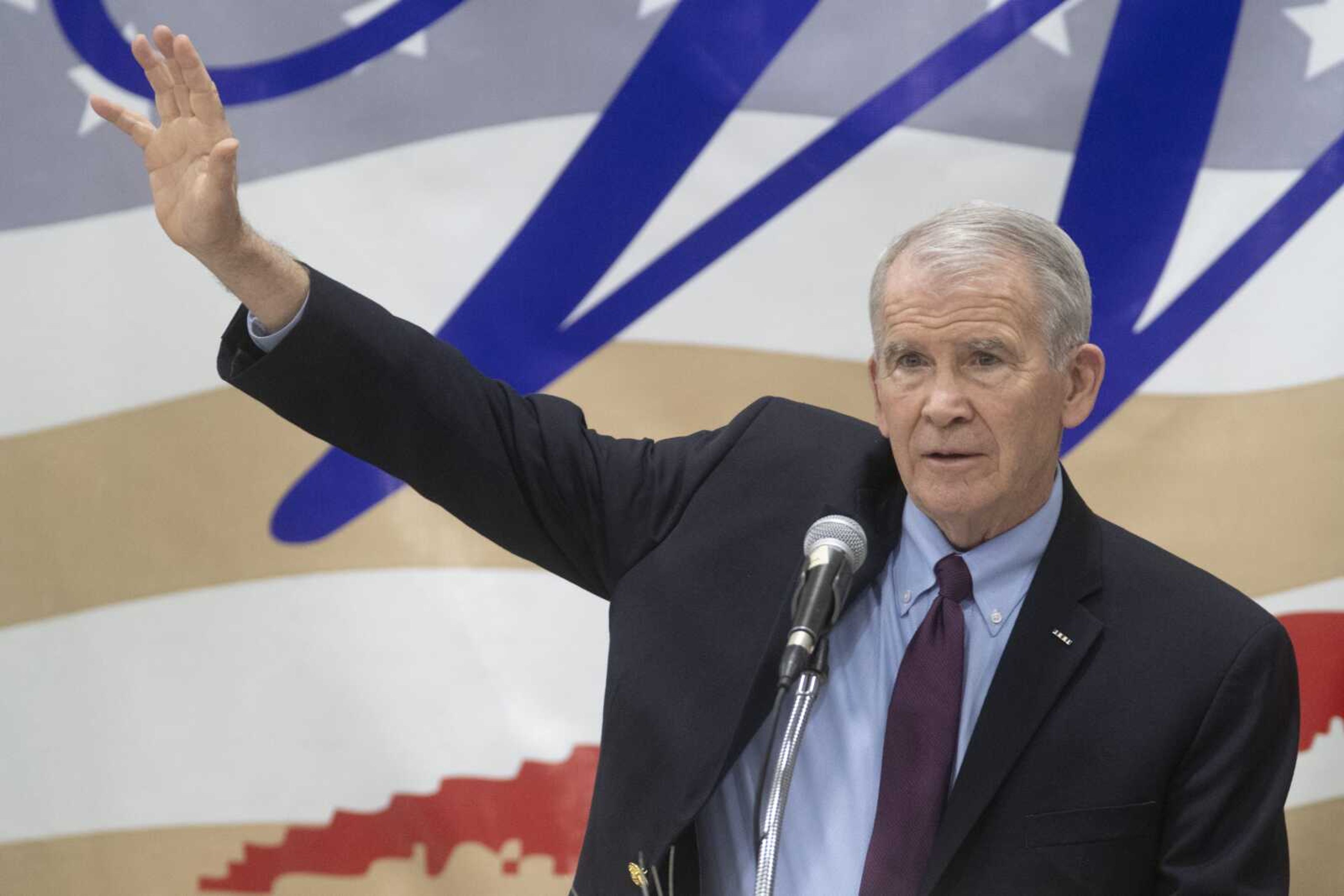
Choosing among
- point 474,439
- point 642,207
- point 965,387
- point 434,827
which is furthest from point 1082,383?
point 434,827

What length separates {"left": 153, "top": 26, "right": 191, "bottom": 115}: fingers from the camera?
1643 mm

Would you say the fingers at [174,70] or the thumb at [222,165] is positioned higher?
the fingers at [174,70]

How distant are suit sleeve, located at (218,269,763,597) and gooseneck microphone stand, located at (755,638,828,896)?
1.90 feet

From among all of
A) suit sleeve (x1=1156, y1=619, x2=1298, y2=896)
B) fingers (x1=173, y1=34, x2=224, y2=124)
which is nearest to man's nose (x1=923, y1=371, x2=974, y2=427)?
suit sleeve (x1=1156, y1=619, x2=1298, y2=896)

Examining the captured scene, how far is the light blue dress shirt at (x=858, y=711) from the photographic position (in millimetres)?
1780

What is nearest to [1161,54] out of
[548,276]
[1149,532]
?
[1149,532]

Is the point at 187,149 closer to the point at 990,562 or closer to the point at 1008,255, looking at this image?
the point at 1008,255

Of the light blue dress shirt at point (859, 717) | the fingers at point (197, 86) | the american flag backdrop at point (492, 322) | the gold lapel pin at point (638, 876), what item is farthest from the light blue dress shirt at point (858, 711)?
the american flag backdrop at point (492, 322)

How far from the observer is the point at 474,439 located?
6.23 feet

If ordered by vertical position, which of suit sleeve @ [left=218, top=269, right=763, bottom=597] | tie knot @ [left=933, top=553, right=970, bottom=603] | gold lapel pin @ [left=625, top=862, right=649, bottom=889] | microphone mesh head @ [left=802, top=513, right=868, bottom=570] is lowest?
gold lapel pin @ [left=625, top=862, right=649, bottom=889]

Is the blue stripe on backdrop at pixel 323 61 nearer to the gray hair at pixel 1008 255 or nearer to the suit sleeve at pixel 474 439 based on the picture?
the suit sleeve at pixel 474 439

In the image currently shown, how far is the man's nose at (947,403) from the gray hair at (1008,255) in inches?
4.6

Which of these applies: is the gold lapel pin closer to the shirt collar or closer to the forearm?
the shirt collar

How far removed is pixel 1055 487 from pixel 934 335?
322 millimetres
